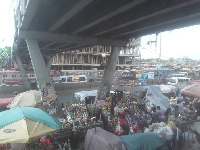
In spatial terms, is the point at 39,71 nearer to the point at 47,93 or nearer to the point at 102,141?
the point at 47,93

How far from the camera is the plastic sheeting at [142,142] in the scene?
5.51 metres

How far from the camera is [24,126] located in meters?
5.45

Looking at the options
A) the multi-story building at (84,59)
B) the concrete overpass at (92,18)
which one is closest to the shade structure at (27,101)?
the concrete overpass at (92,18)

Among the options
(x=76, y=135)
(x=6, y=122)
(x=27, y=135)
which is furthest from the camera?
(x=76, y=135)

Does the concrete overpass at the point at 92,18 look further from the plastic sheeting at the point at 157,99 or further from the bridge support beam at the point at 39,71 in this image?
the plastic sheeting at the point at 157,99

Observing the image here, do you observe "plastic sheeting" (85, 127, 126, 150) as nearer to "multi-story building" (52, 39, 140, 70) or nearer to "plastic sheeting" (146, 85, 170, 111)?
"plastic sheeting" (146, 85, 170, 111)

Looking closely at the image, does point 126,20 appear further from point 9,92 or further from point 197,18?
point 9,92

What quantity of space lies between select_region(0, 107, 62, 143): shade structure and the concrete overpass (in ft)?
13.7

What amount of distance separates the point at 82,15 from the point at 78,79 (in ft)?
70.4

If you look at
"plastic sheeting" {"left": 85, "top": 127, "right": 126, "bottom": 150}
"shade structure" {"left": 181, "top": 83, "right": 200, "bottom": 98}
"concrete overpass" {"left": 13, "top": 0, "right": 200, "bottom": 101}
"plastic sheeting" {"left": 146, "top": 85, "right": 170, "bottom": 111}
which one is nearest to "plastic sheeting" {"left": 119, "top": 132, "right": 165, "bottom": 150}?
"plastic sheeting" {"left": 85, "top": 127, "right": 126, "bottom": 150}

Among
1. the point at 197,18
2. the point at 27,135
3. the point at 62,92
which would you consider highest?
the point at 197,18

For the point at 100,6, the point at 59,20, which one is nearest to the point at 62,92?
the point at 59,20

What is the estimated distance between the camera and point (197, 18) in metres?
8.78

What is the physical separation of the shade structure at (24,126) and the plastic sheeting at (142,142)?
97.2 inches
